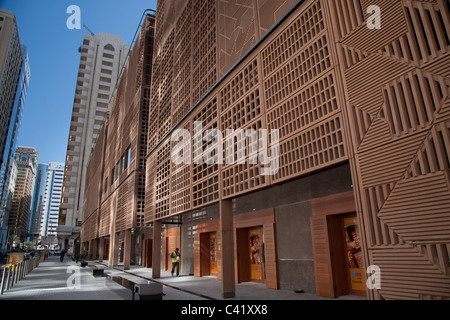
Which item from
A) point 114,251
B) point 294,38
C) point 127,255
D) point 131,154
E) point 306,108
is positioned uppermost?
point 131,154

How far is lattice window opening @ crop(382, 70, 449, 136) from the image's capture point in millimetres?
4535

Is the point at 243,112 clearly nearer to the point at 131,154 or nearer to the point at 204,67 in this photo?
the point at 204,67

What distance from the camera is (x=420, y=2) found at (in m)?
4.89

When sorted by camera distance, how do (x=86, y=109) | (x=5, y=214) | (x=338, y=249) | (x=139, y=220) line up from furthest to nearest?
(x=5, y=214)
(x=86, y=109)
(x=139, y=220)
(x=338, y=249)

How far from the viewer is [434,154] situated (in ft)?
14.7

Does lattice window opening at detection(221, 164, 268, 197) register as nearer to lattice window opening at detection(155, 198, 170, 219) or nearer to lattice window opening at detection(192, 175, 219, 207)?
lattice window opening at detection(192, 175, 219, 207)

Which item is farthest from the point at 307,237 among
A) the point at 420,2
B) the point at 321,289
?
the point at 420,2

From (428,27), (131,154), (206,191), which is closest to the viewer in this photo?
(428,27)

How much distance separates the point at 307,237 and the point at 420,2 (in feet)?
22.2

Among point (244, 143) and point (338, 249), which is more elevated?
point (244, 143)

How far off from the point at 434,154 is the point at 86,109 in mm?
87416

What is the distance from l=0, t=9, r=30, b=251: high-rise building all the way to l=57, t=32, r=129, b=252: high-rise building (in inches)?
528

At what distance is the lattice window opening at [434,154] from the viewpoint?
431 cm

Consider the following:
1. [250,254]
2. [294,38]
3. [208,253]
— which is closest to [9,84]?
[208,253]
